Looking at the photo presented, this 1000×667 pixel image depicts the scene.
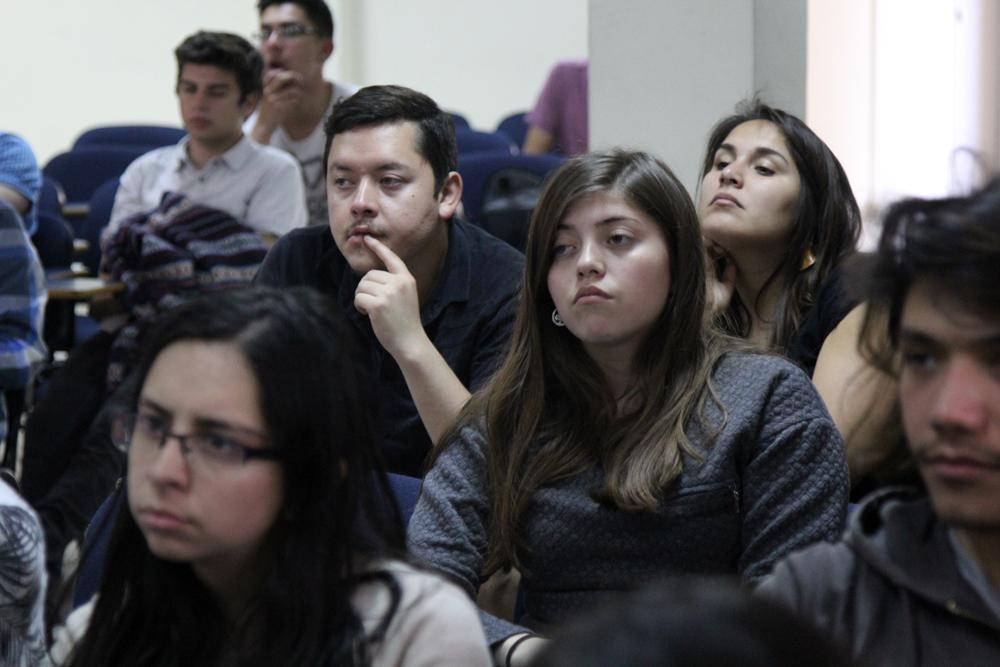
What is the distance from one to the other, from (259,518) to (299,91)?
3012 mm

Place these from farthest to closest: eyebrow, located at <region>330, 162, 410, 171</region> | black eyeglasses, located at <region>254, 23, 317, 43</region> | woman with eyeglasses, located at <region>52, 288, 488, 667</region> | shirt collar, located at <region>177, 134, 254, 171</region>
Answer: black eyeglasses, located at <region>254, 23, 317, 43</region> → shirt collar, located at <region>177, 134, 254, 171</region> → eyebrow, located at <region>330, 162, 410, 171</region> → woman with eyeglasses, located at <region>52, 288, 488, 667</region>

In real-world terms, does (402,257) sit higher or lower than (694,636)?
lower

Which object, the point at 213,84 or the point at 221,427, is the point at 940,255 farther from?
the point at 213,84

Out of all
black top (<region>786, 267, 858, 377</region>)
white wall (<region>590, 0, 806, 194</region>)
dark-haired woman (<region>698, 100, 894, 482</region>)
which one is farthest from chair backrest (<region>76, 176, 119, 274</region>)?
black top (<region>786, 267, 858, 377</region>)

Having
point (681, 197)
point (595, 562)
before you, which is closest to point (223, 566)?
point (595, 562)

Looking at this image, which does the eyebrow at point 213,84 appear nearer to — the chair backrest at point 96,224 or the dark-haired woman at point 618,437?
the chair backrest at point 96,224

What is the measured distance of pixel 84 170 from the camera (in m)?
5.60

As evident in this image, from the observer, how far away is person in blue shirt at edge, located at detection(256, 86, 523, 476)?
236cm

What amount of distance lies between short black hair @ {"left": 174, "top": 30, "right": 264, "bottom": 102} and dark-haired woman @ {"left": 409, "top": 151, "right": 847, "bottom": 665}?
2370 millimetres

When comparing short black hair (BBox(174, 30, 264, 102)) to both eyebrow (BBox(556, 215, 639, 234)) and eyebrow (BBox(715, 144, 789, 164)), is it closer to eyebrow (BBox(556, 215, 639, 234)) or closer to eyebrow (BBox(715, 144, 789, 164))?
eyebrow (BBox(715, 144, 789, 164))

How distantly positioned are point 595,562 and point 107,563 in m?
0.64

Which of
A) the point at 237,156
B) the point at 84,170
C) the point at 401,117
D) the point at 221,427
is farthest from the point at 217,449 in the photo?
the point at 84,170

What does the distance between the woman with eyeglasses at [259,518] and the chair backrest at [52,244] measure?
335 cm

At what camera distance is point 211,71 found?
400 centimetres
